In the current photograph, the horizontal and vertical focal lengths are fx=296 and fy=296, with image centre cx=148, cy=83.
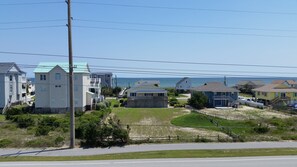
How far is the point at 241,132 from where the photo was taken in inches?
1226

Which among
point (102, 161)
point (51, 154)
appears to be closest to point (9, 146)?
point (51, 154)

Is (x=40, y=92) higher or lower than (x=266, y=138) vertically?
higher

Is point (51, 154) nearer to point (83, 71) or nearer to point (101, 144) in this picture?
point (101, 144)

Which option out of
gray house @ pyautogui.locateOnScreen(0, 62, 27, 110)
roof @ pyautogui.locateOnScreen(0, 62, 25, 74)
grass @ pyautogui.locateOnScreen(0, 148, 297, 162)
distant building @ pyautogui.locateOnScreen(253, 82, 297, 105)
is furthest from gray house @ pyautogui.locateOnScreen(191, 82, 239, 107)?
grass @ pyautogui.locateOnScreen(0, 148, 297, 162)

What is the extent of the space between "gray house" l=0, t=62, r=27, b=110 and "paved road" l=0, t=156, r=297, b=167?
39.4 metres

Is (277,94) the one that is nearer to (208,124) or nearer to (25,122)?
(208,124)

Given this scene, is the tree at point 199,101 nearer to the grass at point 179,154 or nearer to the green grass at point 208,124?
the green grass at point 208,124

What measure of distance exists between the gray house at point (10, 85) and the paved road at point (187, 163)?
129 feet

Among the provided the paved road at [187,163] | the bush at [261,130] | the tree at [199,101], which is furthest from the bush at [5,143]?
the tree at [199,101]

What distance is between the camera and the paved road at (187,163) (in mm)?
17047

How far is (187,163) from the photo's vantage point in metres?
17.5

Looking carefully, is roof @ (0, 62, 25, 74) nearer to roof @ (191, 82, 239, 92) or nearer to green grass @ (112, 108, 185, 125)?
green grass @ (112, 108, 185, 125)

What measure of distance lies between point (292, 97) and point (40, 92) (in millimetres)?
53084

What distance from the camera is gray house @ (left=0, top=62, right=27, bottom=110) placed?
174ft
